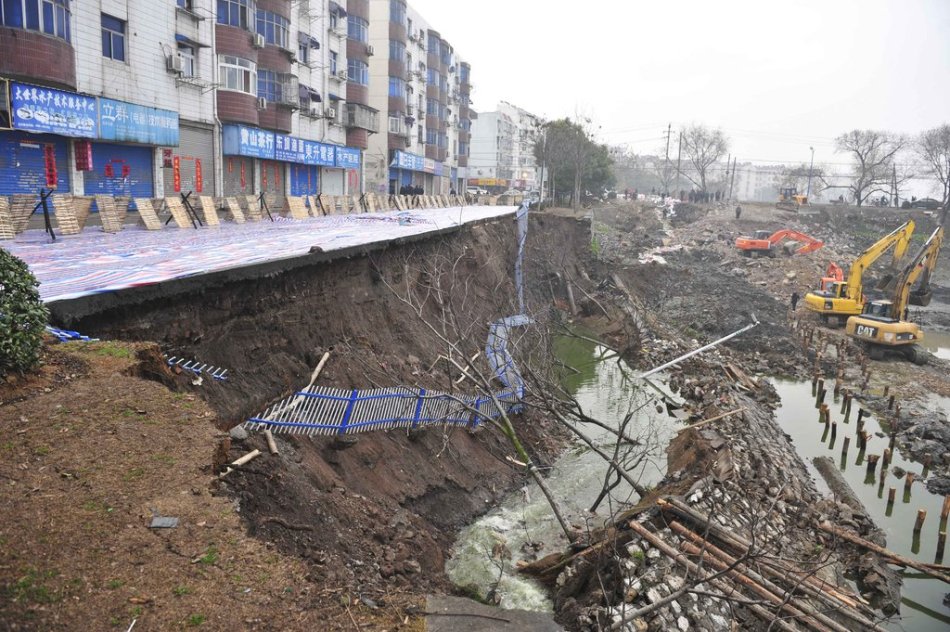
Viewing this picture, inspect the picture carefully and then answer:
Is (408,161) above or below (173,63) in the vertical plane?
below

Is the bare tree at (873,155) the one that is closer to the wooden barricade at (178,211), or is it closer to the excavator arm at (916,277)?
the excavator arm at (916,277)

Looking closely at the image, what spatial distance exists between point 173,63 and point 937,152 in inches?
2913

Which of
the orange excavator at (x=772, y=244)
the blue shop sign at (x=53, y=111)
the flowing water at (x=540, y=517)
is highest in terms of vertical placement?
the blue shop sign at (x=53, y=111)

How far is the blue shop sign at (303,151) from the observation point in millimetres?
35094

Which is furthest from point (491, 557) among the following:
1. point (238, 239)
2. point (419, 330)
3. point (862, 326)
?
point (862, 326)

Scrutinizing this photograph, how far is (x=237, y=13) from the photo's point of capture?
3119 cm

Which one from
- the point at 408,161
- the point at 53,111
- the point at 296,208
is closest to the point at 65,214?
the point at 53,111

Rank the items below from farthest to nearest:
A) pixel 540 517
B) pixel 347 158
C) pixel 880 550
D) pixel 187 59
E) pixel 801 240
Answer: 1. pixel 801 240
2. pixel 347 158
3. pixel 187 59
4. pixel 540 517
5. pixel 880 550

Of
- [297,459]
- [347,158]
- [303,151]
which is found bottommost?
[297,459]

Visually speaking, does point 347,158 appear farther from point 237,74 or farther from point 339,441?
point 339,441

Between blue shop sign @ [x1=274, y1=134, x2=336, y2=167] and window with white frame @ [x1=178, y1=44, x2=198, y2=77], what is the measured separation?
6.19m

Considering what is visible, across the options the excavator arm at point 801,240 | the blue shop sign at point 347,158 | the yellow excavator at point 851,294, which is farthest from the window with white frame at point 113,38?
the excavator arm at point 801,240

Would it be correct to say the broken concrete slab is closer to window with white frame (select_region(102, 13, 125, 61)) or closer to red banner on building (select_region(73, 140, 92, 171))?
red banner on building (select_region(73, 140, 92, 171))

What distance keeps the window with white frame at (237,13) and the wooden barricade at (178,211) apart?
1415 centimetres
